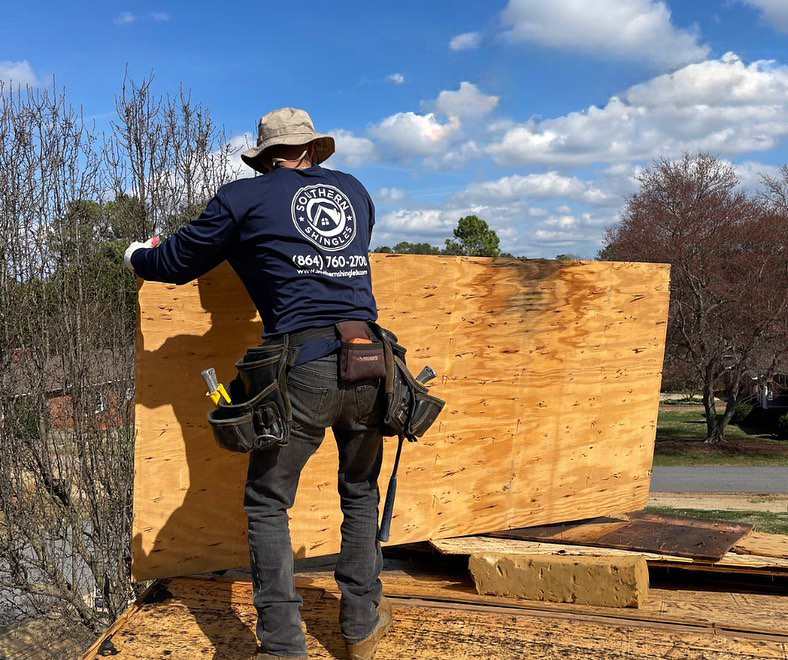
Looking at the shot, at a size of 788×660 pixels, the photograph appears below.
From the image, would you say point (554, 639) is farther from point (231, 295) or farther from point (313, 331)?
point (231, 295)

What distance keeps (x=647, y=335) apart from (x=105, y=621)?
5497mm

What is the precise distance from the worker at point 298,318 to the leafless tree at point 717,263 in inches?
743

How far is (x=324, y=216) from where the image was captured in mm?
2697

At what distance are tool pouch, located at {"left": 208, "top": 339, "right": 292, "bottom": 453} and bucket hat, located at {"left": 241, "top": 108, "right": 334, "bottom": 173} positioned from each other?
80cm

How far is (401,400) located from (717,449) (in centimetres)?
2183

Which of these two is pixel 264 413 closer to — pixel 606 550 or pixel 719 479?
pixel 606 550

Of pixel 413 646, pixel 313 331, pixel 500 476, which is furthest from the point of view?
pixel 500 476

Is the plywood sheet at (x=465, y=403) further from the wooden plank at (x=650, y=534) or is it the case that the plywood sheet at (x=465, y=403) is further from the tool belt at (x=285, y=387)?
the tool belt at (x=285, y=387)

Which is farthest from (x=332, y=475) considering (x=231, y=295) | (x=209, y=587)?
(x=231, y=295)

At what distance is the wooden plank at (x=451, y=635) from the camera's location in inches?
107

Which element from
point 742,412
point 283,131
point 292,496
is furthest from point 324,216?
point 742,412

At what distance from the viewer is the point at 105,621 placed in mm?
6684

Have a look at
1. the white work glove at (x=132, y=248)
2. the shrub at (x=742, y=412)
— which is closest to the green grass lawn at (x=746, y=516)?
the white work glove at (x=132, y=248)

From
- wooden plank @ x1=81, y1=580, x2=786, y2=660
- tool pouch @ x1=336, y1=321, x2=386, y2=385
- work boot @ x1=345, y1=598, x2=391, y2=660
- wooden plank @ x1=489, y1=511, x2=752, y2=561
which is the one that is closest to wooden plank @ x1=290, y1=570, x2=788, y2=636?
wooden plank @ x1=81, y1=580, x2=786, y2=660
